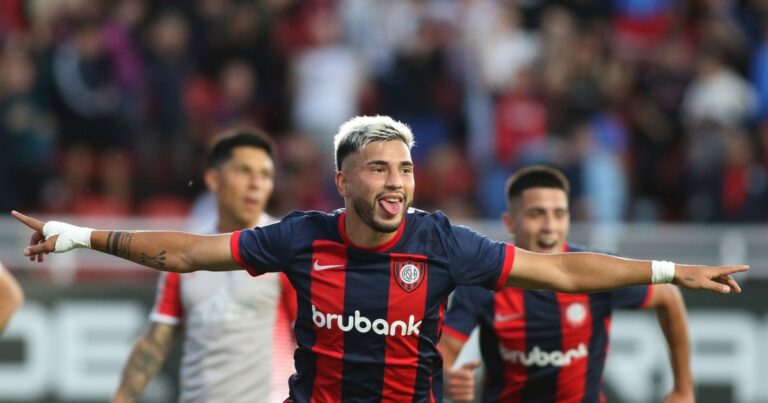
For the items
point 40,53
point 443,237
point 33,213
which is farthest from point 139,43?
point 443,237

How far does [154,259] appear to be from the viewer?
5.93m

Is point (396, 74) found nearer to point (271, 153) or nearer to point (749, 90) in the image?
point (749, 90)

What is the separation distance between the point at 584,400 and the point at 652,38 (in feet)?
28.8

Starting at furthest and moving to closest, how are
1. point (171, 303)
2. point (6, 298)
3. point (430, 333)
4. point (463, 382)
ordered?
point (171, 303) < point (463, 382) < point (6, 298) < point (430, 333)

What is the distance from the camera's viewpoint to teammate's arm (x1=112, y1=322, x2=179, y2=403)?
24.7 feet

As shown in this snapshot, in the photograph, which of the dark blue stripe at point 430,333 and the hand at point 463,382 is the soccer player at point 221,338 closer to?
the hand at point 463,382

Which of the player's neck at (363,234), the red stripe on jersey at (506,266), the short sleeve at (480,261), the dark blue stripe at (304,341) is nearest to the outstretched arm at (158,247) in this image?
the dark blue stripe at (304,341)

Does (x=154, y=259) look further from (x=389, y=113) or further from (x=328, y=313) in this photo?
(x=389, y=113)

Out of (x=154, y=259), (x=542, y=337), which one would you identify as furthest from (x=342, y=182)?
(x=542, y=337)

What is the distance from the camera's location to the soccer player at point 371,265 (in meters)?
5.87

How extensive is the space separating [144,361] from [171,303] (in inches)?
14.8

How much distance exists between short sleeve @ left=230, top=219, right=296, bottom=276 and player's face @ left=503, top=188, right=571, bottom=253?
195 cm

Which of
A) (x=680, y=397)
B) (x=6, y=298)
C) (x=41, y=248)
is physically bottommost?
(x=680, y=397)

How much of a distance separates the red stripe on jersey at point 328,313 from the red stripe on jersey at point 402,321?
0.71 feet
